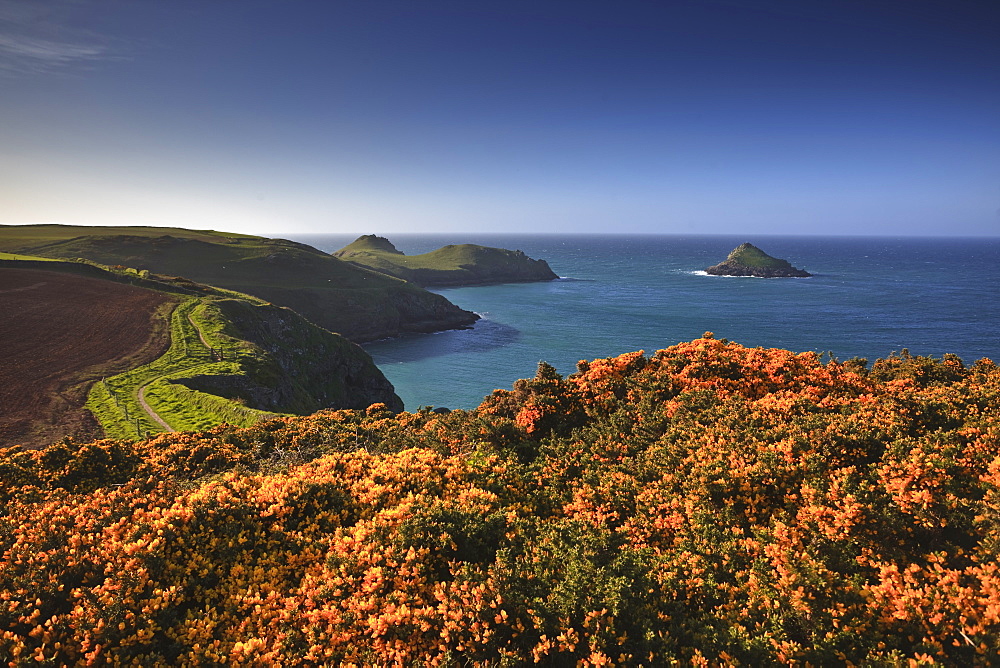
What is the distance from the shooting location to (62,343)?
43.2 meters

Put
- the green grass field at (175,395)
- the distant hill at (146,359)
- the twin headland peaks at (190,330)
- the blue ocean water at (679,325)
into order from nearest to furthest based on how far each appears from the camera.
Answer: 1. the green grass field at (175,395)
2. the distant hill at (146,359)
3. the twin headland peaks at (190,330)
4. the blue ocean water at (679,325)

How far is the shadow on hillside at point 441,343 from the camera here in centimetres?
9250

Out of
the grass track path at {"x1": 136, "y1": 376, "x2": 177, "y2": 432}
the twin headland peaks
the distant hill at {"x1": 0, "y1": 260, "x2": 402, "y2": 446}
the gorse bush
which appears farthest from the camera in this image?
the twin headland peaks

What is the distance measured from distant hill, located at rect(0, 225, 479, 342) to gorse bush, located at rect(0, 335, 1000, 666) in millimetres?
95361

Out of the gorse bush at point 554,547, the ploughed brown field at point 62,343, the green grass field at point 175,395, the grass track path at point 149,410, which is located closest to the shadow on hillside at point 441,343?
the ploughed brown field at point 62,343

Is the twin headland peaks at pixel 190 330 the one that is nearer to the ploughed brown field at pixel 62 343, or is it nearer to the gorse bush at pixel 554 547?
the ploughed brown field at pixel 62 343

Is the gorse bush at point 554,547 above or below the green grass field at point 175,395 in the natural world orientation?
above

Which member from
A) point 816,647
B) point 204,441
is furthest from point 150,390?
point 816,647

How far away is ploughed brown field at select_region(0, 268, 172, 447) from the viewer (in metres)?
29.5

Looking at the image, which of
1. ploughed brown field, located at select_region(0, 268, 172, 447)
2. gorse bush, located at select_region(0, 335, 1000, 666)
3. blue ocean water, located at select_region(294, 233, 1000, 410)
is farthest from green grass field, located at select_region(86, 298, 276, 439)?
blue ocean water, located at select_region(294, 233, 1000, 410)

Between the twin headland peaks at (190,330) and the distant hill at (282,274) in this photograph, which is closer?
the twin headland peaks at (190,330)

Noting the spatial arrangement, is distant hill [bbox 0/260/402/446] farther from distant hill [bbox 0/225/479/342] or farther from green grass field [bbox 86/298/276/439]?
distant hill [bbox 0/225/479/342]

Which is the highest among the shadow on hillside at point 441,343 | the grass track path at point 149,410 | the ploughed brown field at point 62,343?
the ploughed brown field at point 62,343

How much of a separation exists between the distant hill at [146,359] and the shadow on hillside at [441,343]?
21916 millimetres
